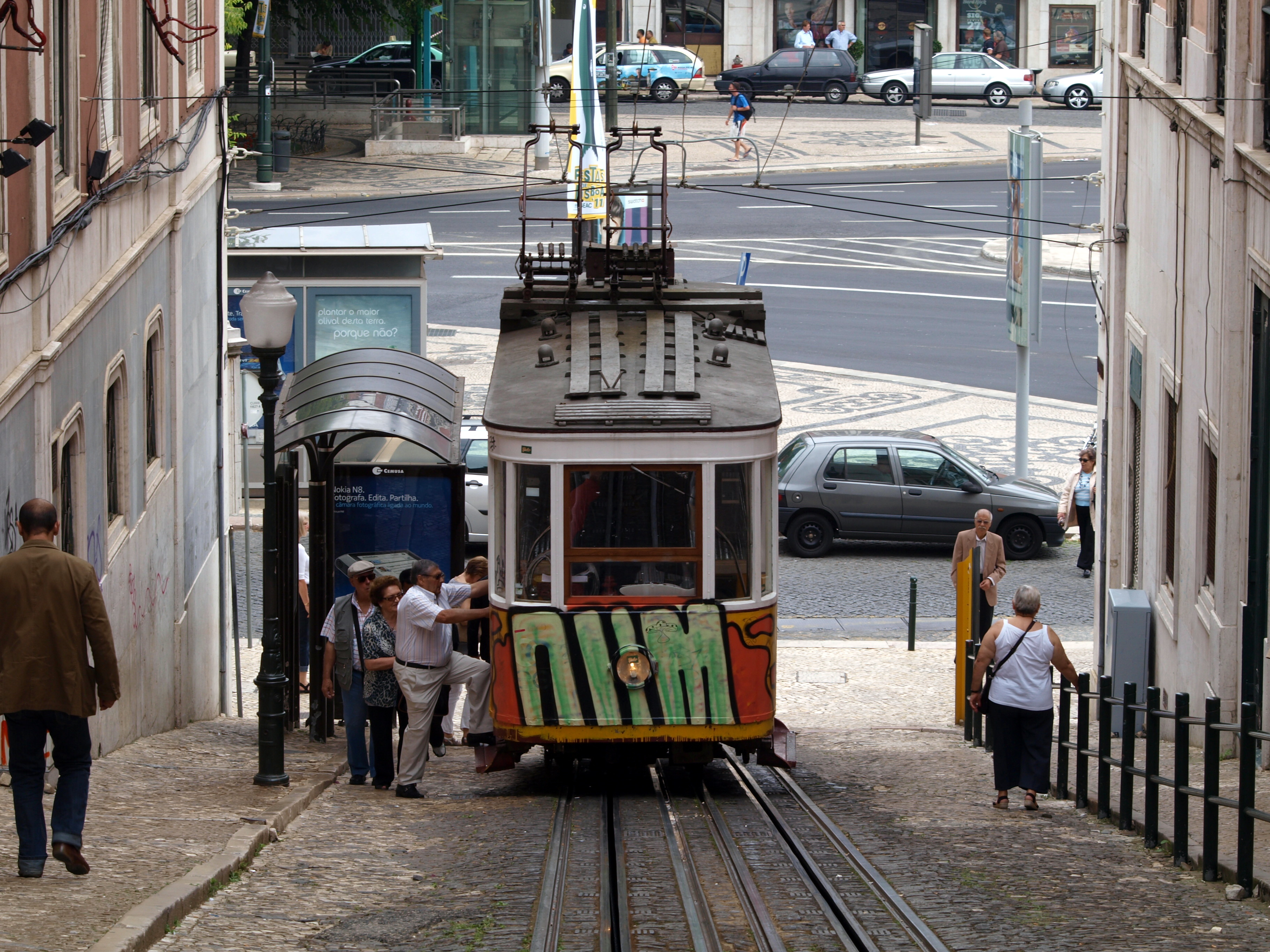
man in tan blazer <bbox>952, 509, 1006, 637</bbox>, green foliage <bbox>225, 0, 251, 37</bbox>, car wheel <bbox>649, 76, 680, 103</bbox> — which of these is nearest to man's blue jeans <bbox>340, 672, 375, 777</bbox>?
man in tan blazer <bbox>952, 509, 1006, 637</bbox>

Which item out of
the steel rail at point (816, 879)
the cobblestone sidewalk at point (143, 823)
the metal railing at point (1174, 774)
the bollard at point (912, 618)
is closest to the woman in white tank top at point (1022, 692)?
the metal railing at point (1174, 774)

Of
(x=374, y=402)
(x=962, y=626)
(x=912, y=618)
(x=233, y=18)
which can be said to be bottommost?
(x=912, y=618)

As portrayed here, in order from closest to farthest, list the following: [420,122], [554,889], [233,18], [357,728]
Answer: [554,889]
[357,728]
[233,18]
[420,122]

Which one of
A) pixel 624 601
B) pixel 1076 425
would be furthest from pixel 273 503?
pixel 1076 425

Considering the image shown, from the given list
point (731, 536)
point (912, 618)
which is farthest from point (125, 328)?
point (912, 618)

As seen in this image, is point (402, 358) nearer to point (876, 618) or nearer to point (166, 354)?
point (166, 354)

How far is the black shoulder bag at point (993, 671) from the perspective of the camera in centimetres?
1078

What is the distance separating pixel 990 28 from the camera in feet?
200

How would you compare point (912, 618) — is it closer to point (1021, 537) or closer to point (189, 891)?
→ point (1021, 537)

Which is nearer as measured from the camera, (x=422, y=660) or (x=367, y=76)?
(x=422, y=660)

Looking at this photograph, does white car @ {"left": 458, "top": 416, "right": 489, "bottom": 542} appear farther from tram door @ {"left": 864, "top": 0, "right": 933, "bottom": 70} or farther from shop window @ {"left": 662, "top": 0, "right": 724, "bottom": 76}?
tram door @ {"left": 864, "top": 0, "right": 933, "bottom": 70}

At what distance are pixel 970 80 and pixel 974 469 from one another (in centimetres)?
3552

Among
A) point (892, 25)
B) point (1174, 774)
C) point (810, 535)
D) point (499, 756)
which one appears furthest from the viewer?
point (892, 25)

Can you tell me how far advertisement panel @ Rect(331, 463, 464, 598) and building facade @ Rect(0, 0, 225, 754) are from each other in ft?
5.22
